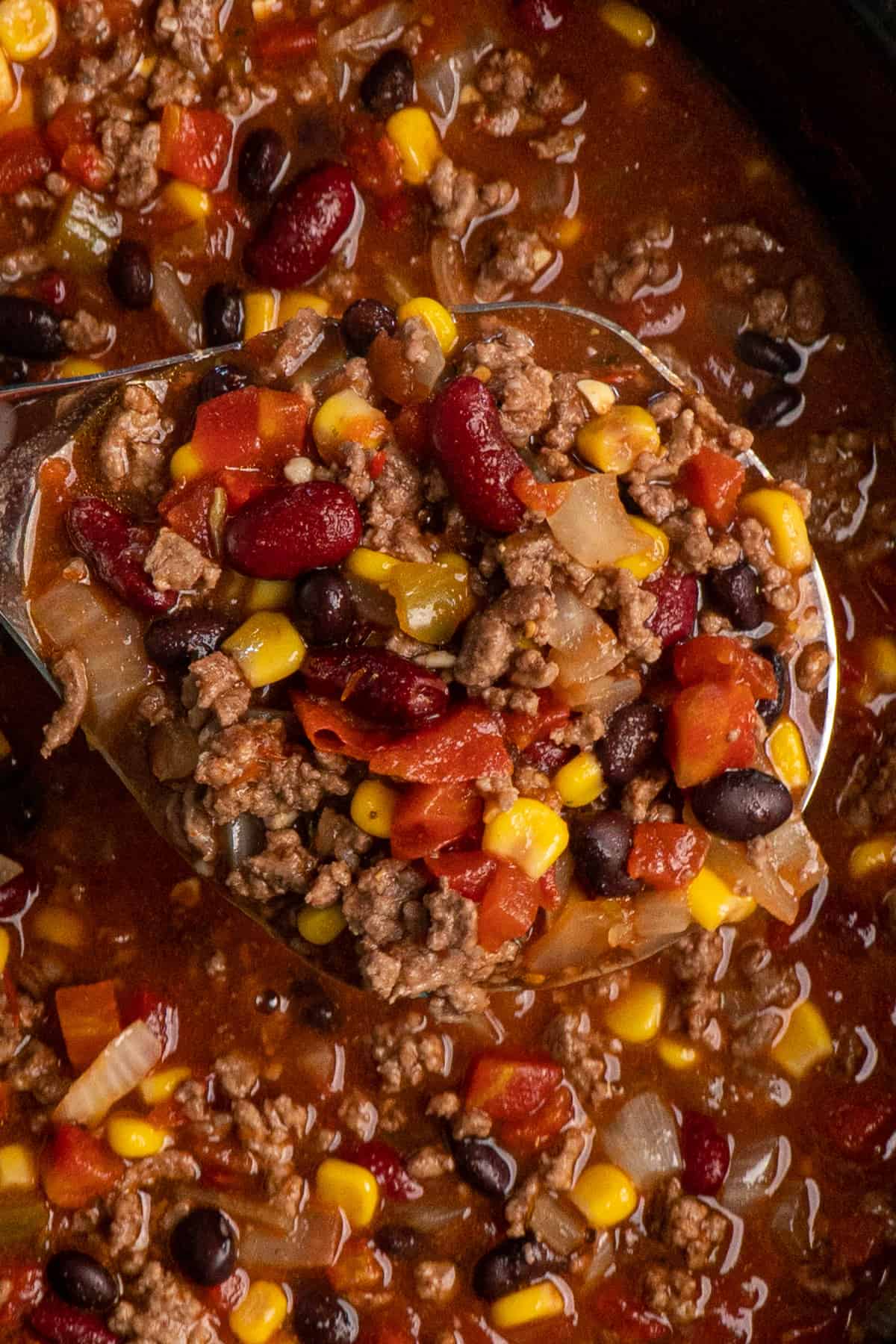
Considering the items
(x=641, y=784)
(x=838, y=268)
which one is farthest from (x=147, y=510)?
(x=838, y=268)

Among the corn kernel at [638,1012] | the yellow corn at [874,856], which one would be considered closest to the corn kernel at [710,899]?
the corn kernel at [638,1012]

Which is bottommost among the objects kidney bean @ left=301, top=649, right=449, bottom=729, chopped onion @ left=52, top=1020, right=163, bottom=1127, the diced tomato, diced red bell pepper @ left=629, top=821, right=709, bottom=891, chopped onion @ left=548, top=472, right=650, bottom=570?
the diced tomato

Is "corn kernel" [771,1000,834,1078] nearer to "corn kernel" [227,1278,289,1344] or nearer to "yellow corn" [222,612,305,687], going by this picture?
"corn kernel" [227,1278,289,1344]

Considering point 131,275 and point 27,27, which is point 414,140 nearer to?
point 131,275

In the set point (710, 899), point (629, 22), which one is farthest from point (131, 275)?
point (710, 899)

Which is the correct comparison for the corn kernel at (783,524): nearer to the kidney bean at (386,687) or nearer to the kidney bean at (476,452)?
the kidney bean at (476,452)

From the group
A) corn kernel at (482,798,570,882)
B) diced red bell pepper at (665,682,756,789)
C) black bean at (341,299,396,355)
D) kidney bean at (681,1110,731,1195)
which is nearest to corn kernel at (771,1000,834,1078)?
kidney bean at (681,1110,731,1195)

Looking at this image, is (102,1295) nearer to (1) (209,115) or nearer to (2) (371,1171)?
(2) (371,1171)
